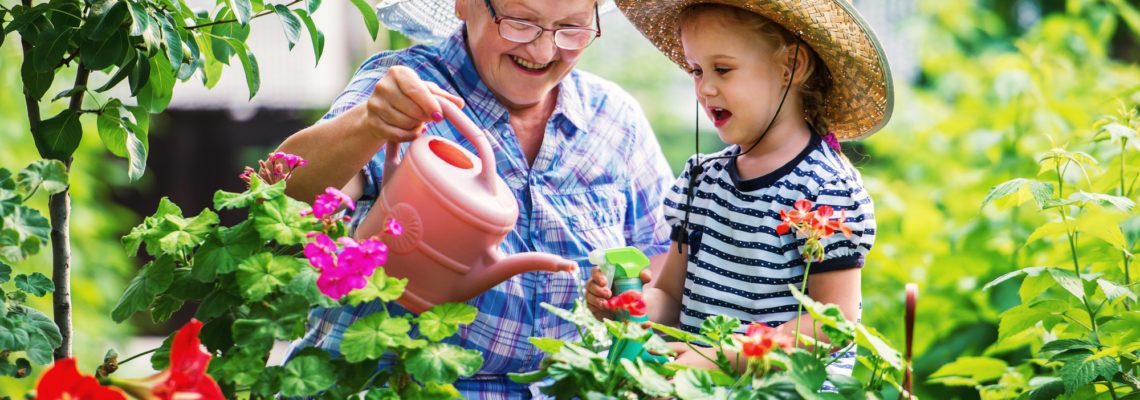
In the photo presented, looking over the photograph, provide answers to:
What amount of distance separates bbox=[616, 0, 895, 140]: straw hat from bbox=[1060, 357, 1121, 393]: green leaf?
1.56 feet

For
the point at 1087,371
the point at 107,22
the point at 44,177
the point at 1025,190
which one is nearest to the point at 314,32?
the point at 107,22

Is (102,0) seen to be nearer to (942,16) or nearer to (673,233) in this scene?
(673,233)

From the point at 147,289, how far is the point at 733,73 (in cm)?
90

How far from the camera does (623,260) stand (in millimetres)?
1650

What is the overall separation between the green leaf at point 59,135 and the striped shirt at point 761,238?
3.13ft

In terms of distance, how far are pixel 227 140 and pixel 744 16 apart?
5.66 meters

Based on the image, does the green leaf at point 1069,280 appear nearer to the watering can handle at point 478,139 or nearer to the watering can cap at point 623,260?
the watering can cap at point 623,260

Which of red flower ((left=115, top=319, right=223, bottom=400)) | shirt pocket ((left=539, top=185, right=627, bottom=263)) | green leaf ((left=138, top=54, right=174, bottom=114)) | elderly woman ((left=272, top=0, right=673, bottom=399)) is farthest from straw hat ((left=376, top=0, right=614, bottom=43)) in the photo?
red flower ((left=115, top=319, right=223, bottom=400))

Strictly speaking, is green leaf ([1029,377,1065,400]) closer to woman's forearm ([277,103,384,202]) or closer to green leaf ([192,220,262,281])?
woman's forearm ([277,103,384,202])

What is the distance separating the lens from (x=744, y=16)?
1.79 metres

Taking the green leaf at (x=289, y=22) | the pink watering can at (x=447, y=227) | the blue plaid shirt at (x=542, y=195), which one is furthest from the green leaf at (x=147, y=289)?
the blue plaid shirt at (x=542, y=195)

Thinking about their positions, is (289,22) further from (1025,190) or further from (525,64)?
(1025,190)

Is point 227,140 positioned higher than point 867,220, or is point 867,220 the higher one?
point 867,220

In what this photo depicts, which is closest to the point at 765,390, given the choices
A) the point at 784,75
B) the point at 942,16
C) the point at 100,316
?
the point at 784,75
